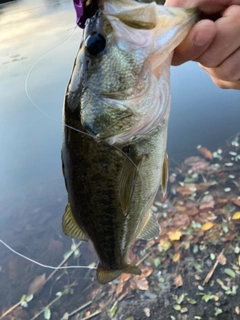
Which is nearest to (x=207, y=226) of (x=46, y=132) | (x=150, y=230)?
(x=150, y=230)

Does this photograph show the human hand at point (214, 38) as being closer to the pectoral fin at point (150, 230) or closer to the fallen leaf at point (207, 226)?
the pectoral fin at point (150, 230)

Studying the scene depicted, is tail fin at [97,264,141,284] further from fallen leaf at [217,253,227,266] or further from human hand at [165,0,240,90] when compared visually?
fallen leaf at [217,253,227,266]

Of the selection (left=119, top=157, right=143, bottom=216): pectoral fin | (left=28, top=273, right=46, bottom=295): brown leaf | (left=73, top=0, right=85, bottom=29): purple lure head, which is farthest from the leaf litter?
(left=73, top=0, right=85, bottom=29): purple lure head

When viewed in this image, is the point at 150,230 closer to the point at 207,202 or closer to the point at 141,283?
the point at 141,283

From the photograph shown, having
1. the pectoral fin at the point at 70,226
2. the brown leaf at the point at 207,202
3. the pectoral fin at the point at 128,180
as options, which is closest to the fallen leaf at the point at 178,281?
the brown leaf at the point at 207,202

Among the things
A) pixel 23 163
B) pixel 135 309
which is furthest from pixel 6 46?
pixel 135 309

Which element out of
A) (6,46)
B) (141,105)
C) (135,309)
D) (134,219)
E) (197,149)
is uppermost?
(141,105)

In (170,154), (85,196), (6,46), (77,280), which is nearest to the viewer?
(85,196)

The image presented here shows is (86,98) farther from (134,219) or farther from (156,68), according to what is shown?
(134,219)
